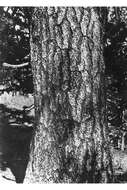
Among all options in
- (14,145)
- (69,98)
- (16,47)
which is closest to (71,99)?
(69,98)

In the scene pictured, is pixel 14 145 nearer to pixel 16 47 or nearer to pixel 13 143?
pixel 13 143

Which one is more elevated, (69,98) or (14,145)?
(69,98)

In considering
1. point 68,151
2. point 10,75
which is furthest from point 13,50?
point 68,151

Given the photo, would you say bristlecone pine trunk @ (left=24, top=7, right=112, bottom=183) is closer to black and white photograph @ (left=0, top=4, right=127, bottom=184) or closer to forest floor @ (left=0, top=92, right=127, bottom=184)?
black and white photograph @ (left=0, top=4, right=127, bottom=184)

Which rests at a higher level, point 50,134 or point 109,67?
point 109,67

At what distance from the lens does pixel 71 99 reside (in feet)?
8.38

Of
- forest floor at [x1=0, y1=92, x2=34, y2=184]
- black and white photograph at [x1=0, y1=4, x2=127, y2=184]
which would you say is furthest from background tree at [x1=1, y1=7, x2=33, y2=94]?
black and white photograph at [x1=0, y1=4, x2=127, y2=184]

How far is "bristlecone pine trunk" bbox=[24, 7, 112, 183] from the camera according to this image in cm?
255

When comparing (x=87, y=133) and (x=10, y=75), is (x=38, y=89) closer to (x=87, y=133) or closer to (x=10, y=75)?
(x=87, y=133)

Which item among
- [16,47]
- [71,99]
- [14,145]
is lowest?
[14,145]

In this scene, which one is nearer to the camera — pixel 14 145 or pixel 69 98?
pixel 69 98

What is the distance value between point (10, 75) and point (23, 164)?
4.46ft

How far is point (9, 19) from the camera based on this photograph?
5.16 metres
